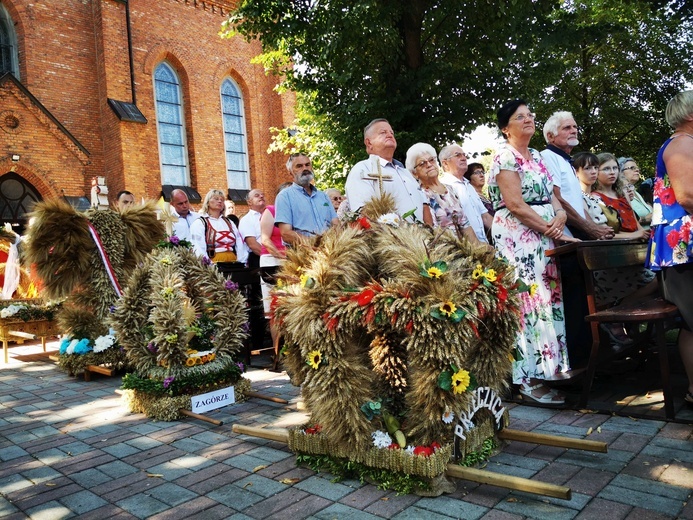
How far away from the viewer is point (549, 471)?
3025 millimetres

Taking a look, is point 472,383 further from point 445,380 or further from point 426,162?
point 426,162

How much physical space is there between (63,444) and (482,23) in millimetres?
10460

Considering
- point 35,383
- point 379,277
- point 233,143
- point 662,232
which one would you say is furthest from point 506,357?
point 233,143

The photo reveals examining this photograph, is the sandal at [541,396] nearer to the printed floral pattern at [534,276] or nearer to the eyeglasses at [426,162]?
the printed floral pattern at [534,276]

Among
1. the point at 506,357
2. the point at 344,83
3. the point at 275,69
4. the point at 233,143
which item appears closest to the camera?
the point at 506,357

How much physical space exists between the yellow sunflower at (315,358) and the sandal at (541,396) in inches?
84.0

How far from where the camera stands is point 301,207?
5.59 metres

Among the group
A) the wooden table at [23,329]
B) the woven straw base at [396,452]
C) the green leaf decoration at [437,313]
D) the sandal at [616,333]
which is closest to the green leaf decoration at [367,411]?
the woven straw base at [396,452]

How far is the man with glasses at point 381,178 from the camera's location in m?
4.09

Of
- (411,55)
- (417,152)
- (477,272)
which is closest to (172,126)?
(411,55)

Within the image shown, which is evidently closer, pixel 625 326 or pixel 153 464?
pixel 153 464

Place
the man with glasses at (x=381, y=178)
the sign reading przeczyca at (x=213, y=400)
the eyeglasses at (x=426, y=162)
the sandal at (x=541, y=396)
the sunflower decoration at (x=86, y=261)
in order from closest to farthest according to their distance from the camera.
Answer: the man with glasses at (x=381, y=178)
the sandal at (x=541, y=396)
the sign reading przeczyca at (x=213, y=400)
the eyeglasses at (x=426, y=162)
the sunflower decoration at (x=86, y=261)

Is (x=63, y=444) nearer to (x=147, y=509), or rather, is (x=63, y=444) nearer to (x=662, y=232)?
(x=147, y=509)

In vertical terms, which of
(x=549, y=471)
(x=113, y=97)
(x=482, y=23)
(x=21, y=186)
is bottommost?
(x=549, y=471)
